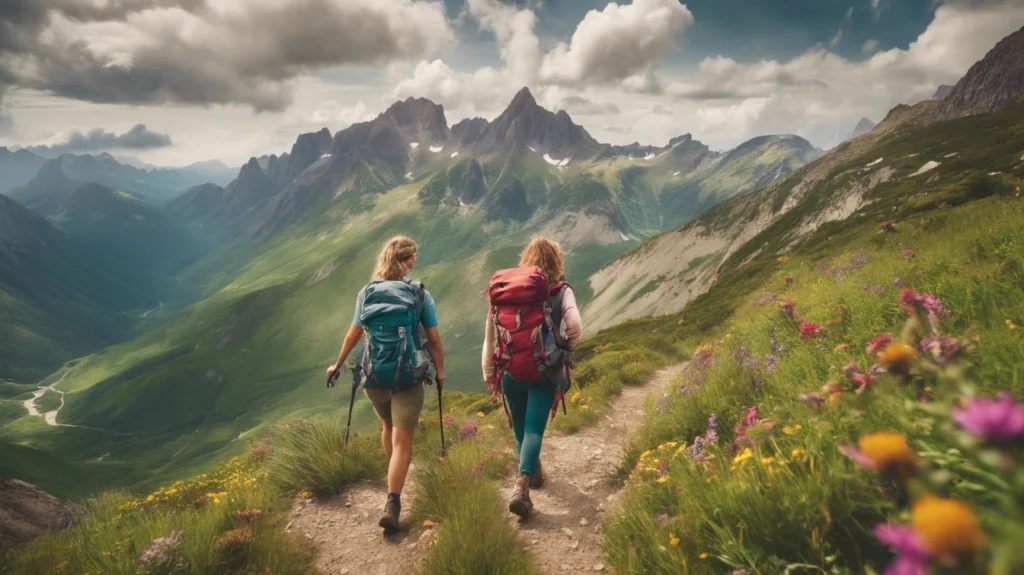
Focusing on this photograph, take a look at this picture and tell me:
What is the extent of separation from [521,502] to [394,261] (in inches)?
166

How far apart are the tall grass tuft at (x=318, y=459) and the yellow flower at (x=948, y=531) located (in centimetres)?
884

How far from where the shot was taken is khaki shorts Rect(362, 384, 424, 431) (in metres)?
7.64

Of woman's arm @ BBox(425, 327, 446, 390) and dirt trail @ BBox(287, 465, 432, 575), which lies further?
woman's arm @ BBox(425, 327, 446, 390)

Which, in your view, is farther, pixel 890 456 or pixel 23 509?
pixel 23 509

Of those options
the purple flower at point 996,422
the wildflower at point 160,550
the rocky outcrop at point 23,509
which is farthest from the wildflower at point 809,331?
the rocky outcrop at point 23,509

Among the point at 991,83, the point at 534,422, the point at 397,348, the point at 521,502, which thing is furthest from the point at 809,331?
the point at 991,83

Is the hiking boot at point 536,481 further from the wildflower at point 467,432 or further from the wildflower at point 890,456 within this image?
the wildflower at point 890,456

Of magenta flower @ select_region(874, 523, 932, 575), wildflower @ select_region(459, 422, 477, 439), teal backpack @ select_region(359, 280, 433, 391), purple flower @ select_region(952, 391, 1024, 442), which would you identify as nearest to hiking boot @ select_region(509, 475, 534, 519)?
teal backpack @ select_region(359, 280, 433, 391)

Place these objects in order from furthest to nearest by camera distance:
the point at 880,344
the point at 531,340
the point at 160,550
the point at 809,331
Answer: the point at 531,340
the point at 809,331
the point at 160,550
the point at 880,344

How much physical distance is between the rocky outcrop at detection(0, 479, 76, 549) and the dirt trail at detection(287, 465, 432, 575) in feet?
74.0

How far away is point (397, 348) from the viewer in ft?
24.4

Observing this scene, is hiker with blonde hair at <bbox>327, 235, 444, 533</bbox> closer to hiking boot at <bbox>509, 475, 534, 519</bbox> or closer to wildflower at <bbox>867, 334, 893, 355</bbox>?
hiking boot at <bbox>509, 475, 534, 519</bbox>

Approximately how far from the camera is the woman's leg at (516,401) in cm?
770

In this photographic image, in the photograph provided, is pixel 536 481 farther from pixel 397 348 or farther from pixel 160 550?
pixel 160 550
